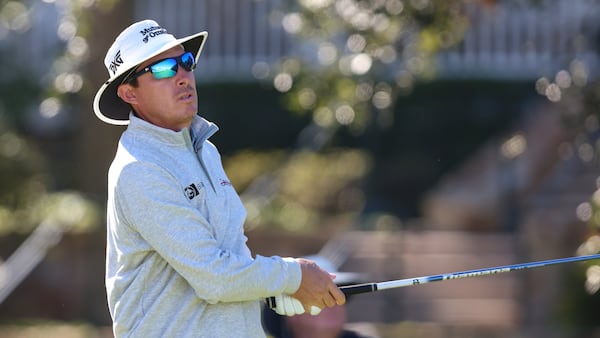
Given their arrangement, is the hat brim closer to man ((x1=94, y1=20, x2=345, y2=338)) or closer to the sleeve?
man ((x1=94, y1=20, x2=345, y2=338))

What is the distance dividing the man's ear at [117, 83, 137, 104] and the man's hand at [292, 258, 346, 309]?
0.78 m

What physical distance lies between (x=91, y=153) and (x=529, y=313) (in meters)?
4.30

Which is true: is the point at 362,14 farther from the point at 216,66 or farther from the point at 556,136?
the point at 216,66

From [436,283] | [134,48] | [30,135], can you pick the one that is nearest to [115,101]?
[134,48]

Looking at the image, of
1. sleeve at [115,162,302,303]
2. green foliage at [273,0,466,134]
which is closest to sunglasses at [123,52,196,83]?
sleeve at [115,162,302,303]

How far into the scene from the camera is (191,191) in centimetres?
397

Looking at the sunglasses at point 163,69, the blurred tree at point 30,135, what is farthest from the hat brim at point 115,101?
the blurred tree at point 30,135

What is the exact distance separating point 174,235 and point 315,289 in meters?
0.50

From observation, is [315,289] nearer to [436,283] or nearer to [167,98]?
[167,98]

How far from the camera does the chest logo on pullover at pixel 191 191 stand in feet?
13.0

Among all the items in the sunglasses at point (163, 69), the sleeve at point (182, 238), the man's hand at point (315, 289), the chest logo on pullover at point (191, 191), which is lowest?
the man's hand at point (315, 289)

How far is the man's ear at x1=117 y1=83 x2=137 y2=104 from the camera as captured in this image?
424 centimetres

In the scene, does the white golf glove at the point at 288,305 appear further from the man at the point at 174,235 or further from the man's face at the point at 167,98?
the man's face at the point at 167,98

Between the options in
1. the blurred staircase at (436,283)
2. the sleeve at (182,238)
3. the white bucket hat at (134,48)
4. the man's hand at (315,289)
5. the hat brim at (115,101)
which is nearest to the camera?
the sleeve at (182,238)
